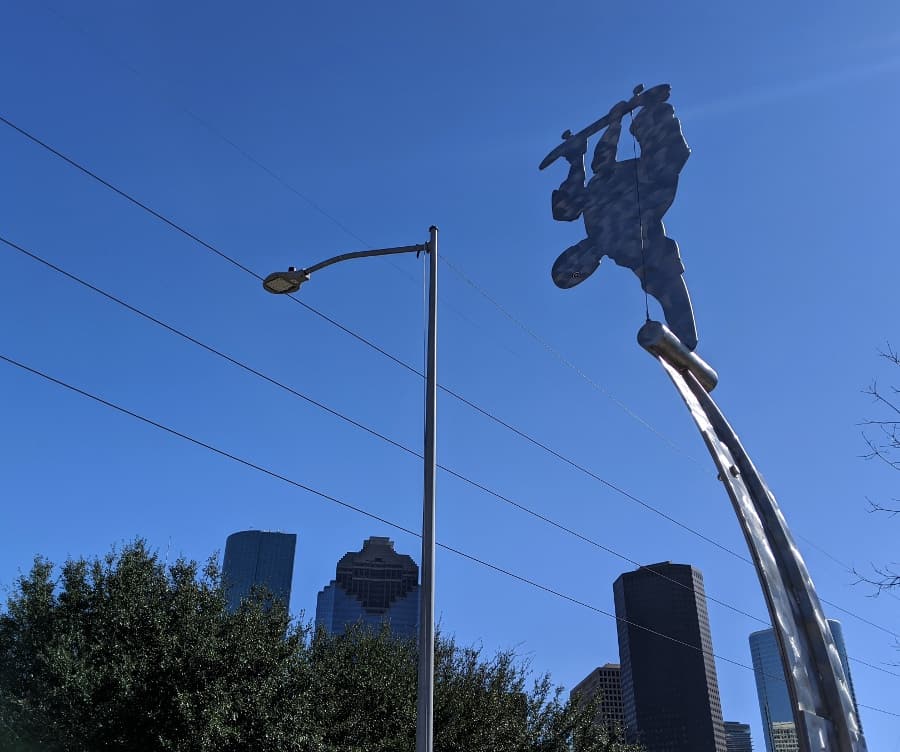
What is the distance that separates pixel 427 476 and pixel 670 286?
699cm

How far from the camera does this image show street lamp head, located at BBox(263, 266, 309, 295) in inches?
595

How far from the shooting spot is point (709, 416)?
1695 centimetres

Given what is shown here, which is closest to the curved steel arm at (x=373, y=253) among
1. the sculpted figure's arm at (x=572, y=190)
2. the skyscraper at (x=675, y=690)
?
the sculpted figure's arm at (x=572, y=190)

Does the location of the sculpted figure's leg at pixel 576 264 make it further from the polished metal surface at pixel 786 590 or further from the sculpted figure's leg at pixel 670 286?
the polished metal surface at pixel 786 590

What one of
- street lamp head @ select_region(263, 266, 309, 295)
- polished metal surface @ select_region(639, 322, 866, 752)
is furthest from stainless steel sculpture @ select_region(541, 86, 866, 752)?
street lamp head @ select_region(263, 266, 309, 295)

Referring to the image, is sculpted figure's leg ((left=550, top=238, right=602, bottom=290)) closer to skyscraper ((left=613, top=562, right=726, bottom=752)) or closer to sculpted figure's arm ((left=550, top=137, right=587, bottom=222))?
sculpted figure's arm ((left=550, top=137, right=587, bottom=222))

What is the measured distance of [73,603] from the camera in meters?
21.5

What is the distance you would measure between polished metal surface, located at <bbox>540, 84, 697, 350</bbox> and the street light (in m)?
4.45

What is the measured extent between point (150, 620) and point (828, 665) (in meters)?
14.6

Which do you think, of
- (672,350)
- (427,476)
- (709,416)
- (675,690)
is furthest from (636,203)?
(675,690)

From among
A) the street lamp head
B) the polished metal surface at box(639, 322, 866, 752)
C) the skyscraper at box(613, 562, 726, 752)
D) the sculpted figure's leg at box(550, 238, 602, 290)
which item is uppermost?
the skyscraper at box(613, 562, 726, 752)

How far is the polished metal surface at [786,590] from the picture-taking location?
45.0ft

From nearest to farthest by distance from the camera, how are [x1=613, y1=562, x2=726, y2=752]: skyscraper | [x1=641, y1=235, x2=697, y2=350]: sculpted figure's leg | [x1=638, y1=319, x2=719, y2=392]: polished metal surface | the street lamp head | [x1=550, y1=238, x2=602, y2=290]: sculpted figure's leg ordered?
the street lamp head, [x1=638, y1=319, x2=719, y2=392]: polished metal surface, [x1=641, y1=235, x2=697, y2=350]: sculpted figure's leg, [x1=550, y1=238, x2=602, y2=290]: sculpted figure's leg, [x1=613, y1=562, x2=726, y2=752]: skyscraper

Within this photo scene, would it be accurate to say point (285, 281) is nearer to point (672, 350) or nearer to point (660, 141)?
point (672, 350)
